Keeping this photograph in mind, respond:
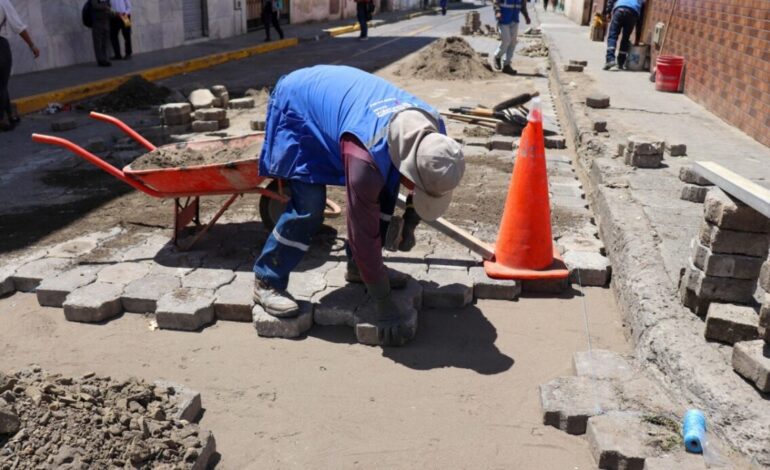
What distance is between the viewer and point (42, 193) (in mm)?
6273

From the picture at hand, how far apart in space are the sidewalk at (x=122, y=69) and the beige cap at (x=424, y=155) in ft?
28.3

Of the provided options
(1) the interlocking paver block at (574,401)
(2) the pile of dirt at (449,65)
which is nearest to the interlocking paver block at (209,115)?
(2) the pile of dirt at (449,65)

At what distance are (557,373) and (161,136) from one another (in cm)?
631

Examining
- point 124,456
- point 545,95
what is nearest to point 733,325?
point 124,456

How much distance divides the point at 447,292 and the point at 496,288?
1.09 feet

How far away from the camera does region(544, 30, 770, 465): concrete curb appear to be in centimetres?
282

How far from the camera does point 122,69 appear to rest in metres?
13.7

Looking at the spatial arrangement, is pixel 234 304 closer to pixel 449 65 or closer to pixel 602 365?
pixel 602 365

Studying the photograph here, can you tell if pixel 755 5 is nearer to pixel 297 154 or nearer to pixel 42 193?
pixel 297 154

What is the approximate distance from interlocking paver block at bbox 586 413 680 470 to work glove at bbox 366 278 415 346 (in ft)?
3.82

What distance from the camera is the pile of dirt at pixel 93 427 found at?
8.36 feet

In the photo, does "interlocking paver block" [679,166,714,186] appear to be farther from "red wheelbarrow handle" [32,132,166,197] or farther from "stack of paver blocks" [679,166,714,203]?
"red wheelbarrow handle" [32,132,166,197]

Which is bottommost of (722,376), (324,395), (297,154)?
(324,395)

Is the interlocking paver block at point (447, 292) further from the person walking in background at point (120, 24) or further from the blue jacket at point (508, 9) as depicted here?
the person walking in background at point (120, 24)
